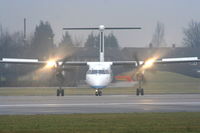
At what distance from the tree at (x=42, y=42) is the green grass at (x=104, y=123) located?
181 feet

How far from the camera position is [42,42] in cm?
8588

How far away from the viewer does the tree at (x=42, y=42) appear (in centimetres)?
7938

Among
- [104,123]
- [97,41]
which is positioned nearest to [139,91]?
[104,123]

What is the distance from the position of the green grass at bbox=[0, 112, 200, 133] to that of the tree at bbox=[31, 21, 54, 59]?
5514 cm

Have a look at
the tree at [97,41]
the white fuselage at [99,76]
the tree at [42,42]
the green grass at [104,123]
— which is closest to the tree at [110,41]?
the tree at [97,41]

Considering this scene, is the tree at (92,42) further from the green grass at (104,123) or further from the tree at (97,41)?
the green grass at (104,123)

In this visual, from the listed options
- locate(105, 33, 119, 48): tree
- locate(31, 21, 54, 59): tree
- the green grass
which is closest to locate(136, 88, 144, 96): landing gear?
the green grass

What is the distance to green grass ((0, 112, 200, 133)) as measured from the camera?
17.7 m

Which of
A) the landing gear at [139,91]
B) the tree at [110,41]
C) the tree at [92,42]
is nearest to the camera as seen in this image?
the landing gear at [139,91]

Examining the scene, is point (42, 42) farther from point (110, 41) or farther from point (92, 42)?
point (110, 41)

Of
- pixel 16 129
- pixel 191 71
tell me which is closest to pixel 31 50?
pixel 191 71

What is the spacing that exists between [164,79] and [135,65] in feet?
62.3

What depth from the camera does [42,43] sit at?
8512 cm

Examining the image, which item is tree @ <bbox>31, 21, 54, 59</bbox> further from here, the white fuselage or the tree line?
the white fuselage
